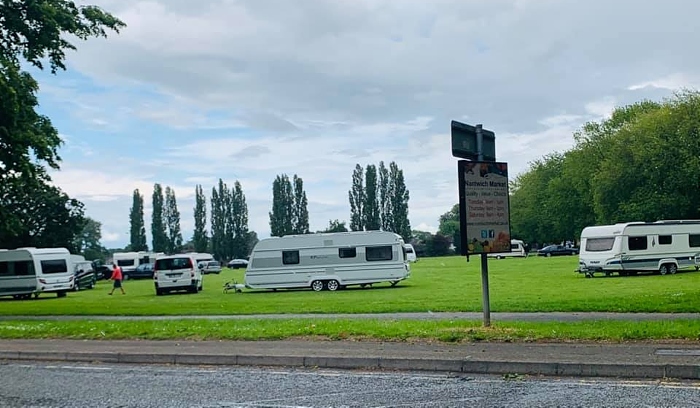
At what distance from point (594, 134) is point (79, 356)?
82.6m

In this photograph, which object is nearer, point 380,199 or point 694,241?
point 694,241

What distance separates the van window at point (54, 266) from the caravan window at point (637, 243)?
105 ft

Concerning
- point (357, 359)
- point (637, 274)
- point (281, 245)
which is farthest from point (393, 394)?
point (637, 274)

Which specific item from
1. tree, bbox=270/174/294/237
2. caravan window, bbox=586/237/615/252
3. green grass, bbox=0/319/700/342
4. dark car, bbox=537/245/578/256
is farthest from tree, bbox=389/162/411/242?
green grass, bbox=0/319/700/342

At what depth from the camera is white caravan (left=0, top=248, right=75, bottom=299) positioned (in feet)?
143

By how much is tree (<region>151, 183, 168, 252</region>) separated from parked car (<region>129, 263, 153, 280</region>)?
47.1 meters

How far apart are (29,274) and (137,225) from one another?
277ft

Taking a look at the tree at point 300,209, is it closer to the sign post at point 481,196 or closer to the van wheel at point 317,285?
the van wheel at point 317,285

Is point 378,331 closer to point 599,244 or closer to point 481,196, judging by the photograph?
point 481,196

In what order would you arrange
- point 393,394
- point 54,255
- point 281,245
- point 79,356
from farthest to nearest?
point 54,255 → point 281,245 → point 79,356 → point 393,394

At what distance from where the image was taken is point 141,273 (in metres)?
77.2

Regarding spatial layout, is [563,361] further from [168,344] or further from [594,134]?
[594,134]

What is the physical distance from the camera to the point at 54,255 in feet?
149

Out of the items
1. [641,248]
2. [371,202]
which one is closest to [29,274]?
[641,248]
